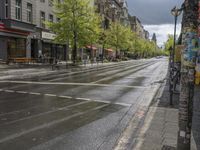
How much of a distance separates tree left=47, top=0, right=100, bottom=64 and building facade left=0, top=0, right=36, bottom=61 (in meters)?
2.87

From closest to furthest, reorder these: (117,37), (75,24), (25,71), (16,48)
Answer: (25,71) → (16,48) → (75,24) → (117,37)

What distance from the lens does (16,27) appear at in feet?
111

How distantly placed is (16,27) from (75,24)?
7.32 metres

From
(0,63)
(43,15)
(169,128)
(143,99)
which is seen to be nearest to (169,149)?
(169,128)

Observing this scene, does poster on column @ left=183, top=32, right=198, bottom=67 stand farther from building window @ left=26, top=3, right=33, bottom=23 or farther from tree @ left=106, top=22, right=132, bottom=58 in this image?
tree @ left=106, top=22, right=132, bottom=58

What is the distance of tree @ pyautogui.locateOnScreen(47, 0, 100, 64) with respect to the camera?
37.6 metres

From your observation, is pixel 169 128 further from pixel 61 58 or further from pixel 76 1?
pixel 61 58

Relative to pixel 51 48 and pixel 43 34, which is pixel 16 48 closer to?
pixel 43 34

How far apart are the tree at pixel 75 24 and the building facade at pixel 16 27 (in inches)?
113

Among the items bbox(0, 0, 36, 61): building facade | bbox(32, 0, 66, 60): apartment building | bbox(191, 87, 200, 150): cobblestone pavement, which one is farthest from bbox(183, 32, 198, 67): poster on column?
bbox(32, 0, 66, 60): apartment building

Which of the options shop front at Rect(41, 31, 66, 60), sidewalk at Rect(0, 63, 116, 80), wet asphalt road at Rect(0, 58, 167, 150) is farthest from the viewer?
shop front at Rect(41, 31, 66, 60)

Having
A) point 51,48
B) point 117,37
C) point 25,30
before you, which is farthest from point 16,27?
point 117,37

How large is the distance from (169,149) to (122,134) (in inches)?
59.0

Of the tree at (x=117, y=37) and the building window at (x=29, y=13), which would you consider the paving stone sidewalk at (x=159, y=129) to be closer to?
the building window at (x=29, y=13)
